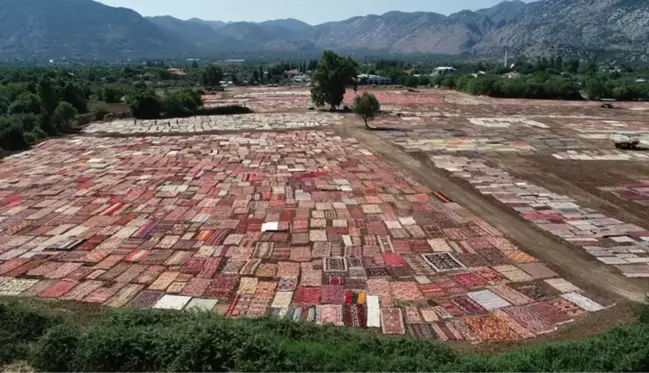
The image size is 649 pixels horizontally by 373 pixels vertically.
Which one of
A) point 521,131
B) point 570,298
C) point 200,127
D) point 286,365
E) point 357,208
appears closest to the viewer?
point 286,365

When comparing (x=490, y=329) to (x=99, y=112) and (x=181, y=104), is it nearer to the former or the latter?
(x=181, y=104)

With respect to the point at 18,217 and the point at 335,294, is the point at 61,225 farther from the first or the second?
the point at 335,294

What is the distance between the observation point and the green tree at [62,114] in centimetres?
5219

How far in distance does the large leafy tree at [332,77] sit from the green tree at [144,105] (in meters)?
21.1

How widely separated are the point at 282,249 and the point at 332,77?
45018 mm

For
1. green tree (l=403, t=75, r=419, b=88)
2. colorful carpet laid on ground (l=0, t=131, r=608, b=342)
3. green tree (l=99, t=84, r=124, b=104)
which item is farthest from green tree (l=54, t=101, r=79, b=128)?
green tree (l=403, t=75, r=419, b=88)

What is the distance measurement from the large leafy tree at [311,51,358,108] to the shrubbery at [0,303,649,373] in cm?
5296

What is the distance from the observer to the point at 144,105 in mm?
60125

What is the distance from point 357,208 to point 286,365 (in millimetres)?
16057

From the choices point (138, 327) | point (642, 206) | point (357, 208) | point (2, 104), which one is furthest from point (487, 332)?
point (2, 104)

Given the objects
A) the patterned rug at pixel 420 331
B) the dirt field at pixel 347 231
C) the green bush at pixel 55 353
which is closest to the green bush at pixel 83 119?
the dirt field at pixel 347 231

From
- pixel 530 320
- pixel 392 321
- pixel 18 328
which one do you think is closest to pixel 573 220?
pixel 530 320

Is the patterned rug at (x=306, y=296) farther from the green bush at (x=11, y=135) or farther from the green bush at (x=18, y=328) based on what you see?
the green bush at (x=11, y=135)

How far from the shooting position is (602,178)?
3250cm
